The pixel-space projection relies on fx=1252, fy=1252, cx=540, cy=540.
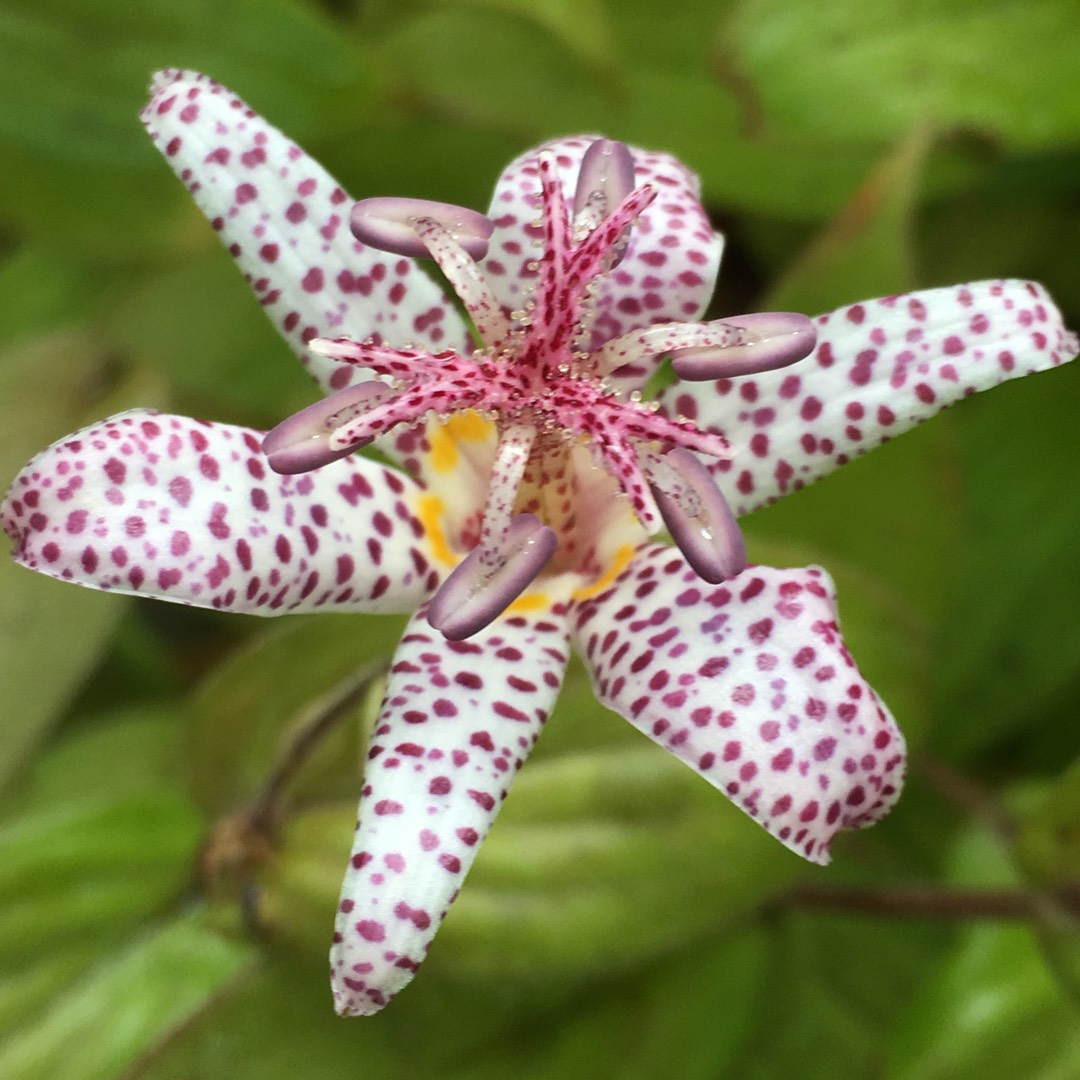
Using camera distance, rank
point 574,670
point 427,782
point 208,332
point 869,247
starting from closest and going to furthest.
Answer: point 427,782
point 574,670
point 869,247
point 208,332

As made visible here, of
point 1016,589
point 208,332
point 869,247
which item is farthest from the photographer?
point 208,332

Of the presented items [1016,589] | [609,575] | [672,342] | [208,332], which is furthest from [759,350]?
[208,332]

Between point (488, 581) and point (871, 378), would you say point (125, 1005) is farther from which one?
point (871, 378)

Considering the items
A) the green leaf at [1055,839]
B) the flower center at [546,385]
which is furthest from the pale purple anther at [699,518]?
the green leaf at [1055,839]

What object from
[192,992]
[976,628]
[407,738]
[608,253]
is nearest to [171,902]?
[192,992]

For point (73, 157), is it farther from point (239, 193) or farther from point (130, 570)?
point (130, 570)

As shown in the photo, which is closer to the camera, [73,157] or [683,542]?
[683,542]

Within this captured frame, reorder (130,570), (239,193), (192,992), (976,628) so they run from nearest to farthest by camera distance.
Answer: (130,570), (239,193), (192,992), (976,628)
